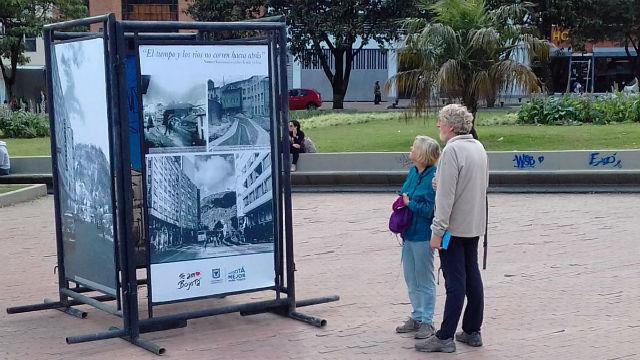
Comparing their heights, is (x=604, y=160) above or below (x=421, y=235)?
below

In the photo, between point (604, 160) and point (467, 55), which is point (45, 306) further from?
point (467, 55)

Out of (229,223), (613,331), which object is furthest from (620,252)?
(229,223)

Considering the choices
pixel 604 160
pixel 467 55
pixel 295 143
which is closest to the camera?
pixel 604 160

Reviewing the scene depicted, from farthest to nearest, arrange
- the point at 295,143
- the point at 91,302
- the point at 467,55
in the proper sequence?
1. the point at 467,55
2. the point at 295,143
3. the point at 91,302

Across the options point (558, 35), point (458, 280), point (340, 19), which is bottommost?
point (458, 280)

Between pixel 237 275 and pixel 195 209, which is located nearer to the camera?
pixel 195 209

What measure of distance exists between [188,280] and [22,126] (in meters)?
18.8

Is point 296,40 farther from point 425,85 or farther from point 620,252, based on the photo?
point 620,252

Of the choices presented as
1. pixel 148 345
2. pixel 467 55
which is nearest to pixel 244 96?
pixel 148 345

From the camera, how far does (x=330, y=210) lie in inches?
533

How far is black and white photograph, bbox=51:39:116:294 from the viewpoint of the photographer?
6660mm

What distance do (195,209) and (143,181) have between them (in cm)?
48

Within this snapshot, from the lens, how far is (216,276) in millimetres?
6863

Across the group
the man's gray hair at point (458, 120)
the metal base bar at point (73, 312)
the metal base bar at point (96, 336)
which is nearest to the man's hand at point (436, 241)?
the man's gray hair at point (458, 120)
